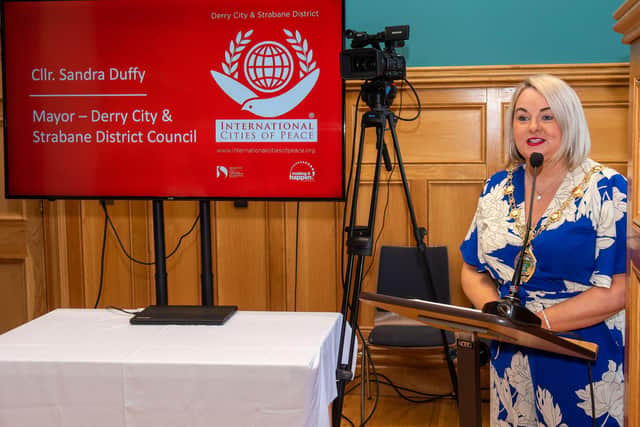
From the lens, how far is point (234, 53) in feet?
8.93

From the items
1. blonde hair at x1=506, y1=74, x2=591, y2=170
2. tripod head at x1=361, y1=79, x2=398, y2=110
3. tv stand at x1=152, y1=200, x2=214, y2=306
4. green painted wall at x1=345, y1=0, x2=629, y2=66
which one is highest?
green painted wall at x1=345, y1=0, x2=629, y2=66

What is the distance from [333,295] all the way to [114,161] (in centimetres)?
147

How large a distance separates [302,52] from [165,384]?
151cm

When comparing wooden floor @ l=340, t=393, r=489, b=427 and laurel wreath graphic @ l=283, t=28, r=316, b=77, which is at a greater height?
laurel wreath graphic @ l=283, t=28, r=316, b=77

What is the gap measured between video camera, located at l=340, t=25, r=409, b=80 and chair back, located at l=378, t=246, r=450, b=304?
1155 millimetres

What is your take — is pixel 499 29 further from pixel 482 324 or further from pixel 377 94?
pixel 482 324

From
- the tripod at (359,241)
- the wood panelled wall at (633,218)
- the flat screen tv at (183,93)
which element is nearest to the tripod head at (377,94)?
the tripod at (359,241)

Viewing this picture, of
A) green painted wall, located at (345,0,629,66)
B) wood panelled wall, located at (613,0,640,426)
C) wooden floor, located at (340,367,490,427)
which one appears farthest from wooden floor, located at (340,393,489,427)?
wood panelled wall, located at (613,0,640,426)

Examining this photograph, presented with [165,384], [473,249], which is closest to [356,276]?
[473,249]

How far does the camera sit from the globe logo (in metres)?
2.71

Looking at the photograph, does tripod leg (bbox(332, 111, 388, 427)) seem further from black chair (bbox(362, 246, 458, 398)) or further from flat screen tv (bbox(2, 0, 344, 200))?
black chair (bbox(362, 246, 458, 398))

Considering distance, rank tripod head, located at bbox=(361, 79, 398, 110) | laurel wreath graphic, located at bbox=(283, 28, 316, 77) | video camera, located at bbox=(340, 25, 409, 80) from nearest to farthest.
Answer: video camera, located at bbox=(340, 25, 409, 80)
tripod head, located at bbox=(361, 79, 398, 110)
laurel wreath graphic, located at bbox=(283, 28, 316, 77)

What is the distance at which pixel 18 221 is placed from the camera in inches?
144

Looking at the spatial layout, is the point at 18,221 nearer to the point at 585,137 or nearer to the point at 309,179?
the point at 309,179
